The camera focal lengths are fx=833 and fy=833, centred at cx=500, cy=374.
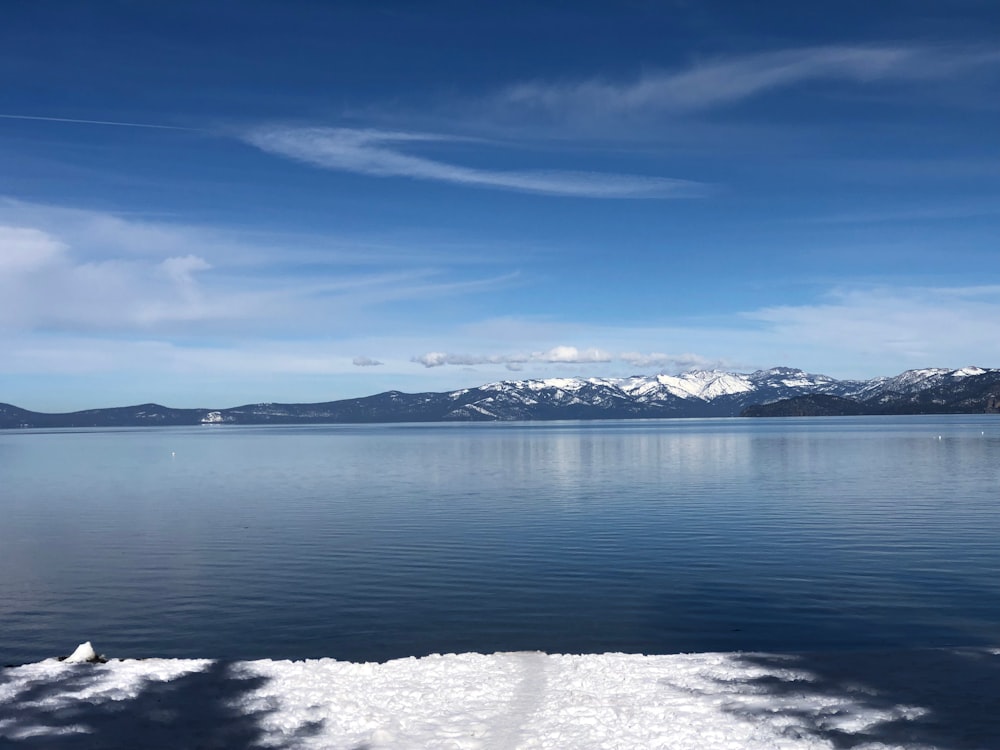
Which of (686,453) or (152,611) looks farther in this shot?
(686,453)

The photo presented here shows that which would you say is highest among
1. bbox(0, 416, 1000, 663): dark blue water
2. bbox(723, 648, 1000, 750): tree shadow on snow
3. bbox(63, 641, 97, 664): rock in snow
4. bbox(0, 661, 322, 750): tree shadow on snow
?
bbox(63, 641, 97, 664): rock in snow

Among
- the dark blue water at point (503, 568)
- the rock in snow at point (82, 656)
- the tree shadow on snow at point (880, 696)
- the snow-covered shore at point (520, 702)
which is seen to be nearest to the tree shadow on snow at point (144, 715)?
the snow-covered shore at point (520, 702)

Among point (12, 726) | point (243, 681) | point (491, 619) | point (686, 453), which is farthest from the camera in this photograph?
point (686, 453)

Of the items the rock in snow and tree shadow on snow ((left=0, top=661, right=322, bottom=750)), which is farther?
the rock in snow

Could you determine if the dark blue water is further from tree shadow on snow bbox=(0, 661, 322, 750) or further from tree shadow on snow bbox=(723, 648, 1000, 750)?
tree shadow on snow bbox=(0, 661, 322, 750)

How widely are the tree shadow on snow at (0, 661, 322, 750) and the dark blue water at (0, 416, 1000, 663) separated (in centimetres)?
484

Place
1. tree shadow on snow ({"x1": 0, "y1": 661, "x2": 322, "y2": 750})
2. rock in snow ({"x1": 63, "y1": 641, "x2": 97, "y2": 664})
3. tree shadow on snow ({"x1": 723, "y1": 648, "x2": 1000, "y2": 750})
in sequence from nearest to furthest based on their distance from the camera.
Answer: tree shadow on snow ({"x1": 723, "y1": 648, "x2": 1000, "y2": 750}), tree shadow on snow ({"x1": 0, "y1": 661, "x2": 322, "y2": 750}), rock in snow ({"x1": 63, "y1": 641, "x2": 97, "y2": 664})

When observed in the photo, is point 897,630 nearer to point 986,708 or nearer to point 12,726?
point 986,708

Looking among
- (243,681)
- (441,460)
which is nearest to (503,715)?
(243,681)

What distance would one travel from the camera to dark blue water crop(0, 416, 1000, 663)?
105 ft

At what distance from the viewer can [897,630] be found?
31.5 metres

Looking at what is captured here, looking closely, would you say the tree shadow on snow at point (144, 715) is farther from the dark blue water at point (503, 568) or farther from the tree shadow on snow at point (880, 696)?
the tree shadow on snow at point (880, 696)

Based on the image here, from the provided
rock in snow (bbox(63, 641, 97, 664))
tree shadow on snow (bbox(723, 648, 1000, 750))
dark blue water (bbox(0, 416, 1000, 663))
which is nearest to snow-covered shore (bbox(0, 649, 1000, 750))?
tree shadow on snow (bbox(723, 648, 1000, 750))

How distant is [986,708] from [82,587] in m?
39.2
